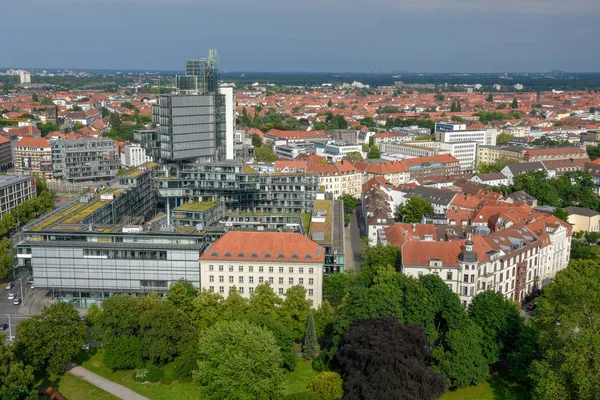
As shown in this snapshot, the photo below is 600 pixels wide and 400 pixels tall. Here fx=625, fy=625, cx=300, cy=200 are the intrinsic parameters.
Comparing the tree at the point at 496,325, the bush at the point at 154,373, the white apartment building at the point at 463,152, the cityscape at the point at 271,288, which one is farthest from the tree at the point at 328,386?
the white apartment building at the point at 463,152

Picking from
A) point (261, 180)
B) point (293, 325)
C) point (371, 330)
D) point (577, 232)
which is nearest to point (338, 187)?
point (261, 180)

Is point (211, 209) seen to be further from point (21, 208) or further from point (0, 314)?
point (21, 208)

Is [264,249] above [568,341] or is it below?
above

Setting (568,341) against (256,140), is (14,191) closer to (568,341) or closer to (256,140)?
(256,140)

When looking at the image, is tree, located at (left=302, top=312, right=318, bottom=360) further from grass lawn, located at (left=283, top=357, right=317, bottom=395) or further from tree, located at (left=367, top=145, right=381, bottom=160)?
tree, located at (left=367, top=145, right=381, bottom=160)

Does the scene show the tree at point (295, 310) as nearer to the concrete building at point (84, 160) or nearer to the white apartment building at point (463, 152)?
the concrete building at point (84, 160)

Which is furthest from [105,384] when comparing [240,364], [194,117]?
[194,117]
